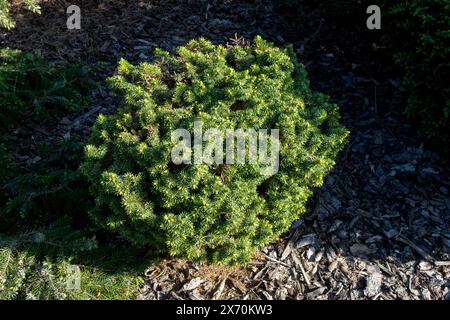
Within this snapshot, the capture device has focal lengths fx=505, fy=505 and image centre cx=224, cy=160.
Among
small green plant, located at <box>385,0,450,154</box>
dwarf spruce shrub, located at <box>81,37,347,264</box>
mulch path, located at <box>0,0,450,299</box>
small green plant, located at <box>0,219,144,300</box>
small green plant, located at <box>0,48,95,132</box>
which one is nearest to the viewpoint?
dwarf spruce shrub, located at <box>81,37,347,264</box>

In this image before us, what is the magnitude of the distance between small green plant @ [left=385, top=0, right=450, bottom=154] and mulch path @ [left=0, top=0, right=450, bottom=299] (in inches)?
12.8

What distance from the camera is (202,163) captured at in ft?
11.0

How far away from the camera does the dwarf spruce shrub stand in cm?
337

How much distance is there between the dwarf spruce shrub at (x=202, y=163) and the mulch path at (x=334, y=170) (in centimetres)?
49

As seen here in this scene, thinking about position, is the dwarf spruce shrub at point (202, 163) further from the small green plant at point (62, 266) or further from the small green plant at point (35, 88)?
the small green plant at point (35, 88)

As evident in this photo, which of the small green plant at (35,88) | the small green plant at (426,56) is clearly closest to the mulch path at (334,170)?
the small green plant at (35,88)

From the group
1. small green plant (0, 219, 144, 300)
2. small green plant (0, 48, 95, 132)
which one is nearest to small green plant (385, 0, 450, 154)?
small green plant (0, 219, 144, 300)

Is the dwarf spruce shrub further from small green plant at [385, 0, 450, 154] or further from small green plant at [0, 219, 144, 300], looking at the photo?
small green plant at [385, 0, 450, 154]

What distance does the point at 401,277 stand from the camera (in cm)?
395

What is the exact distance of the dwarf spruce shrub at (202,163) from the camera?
3.37 metres

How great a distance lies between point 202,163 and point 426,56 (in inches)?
94.6

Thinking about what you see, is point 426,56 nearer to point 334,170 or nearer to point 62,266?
point 334,170
